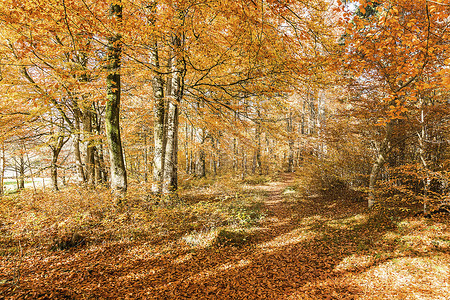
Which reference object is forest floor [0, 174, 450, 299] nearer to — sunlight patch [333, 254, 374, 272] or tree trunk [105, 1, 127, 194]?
sunlight patch [333, 254, 374, 272]

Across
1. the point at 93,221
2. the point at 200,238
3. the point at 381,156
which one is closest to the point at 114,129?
Result: the point at 93,221

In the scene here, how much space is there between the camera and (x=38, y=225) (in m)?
5.12

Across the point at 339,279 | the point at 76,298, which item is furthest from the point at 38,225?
the point at 339,279

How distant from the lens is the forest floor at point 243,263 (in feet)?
11.8

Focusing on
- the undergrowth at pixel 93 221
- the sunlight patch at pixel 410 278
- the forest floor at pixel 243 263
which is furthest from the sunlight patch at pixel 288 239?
the sunlight patch at pixel 410 278

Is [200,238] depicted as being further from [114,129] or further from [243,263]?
[114,129]

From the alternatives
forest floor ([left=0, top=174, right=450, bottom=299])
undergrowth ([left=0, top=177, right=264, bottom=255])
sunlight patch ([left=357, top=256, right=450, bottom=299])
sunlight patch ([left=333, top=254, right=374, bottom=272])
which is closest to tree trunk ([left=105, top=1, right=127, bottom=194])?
undergrowth ([left=0, top=177, right=264, bottom=255])

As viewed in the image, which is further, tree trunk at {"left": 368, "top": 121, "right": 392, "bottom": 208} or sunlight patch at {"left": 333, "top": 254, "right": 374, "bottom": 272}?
tree trunk at {"left": 368, "top": 121, "right": 392, "bottom": 208}

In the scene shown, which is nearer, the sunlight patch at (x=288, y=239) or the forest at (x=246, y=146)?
the forest at (x=246, y=146)

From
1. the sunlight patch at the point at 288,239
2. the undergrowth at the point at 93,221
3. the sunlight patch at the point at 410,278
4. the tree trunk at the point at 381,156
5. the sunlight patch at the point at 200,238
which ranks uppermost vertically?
the tree trunk at the point at 381,156

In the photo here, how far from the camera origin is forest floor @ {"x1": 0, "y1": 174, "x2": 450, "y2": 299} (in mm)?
3584

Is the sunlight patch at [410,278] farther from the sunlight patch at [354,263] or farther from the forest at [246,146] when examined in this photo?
the sunlight patch at [354,263]

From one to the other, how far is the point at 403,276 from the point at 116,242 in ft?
21.7

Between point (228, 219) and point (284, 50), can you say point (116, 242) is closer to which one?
point (228, 219)
